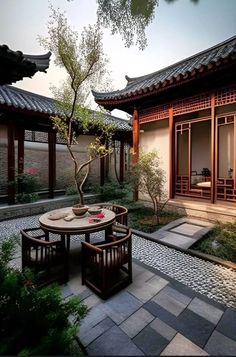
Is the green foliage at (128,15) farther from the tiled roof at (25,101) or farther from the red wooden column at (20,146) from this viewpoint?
the red wooden column at (20,146)

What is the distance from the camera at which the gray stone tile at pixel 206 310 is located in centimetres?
216

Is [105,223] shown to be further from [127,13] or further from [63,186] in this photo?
[63,186]

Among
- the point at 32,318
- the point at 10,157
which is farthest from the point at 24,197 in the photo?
the point at 32,318

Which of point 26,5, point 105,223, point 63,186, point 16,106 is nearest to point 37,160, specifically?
point 63,186

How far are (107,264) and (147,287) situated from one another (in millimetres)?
707

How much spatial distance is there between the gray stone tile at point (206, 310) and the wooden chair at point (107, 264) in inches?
34.7

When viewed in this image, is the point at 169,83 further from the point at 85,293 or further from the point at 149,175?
the point at 85,293

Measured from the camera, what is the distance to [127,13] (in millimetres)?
1878

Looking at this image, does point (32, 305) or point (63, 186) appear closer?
point (32, 305)

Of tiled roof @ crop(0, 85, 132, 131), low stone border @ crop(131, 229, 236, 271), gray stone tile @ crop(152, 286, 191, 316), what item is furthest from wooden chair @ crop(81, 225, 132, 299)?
tiled roof @ crop(0, 85, 132, 131)

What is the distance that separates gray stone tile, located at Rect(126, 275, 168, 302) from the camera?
257 cm

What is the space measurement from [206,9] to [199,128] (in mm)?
8627

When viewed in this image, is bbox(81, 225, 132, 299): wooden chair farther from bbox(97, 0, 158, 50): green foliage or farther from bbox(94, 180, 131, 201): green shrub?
bbox(94, 180, 131, 201): green shrub

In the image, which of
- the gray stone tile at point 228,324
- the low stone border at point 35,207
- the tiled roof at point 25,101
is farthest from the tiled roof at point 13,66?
the low stone border at point 35,207
